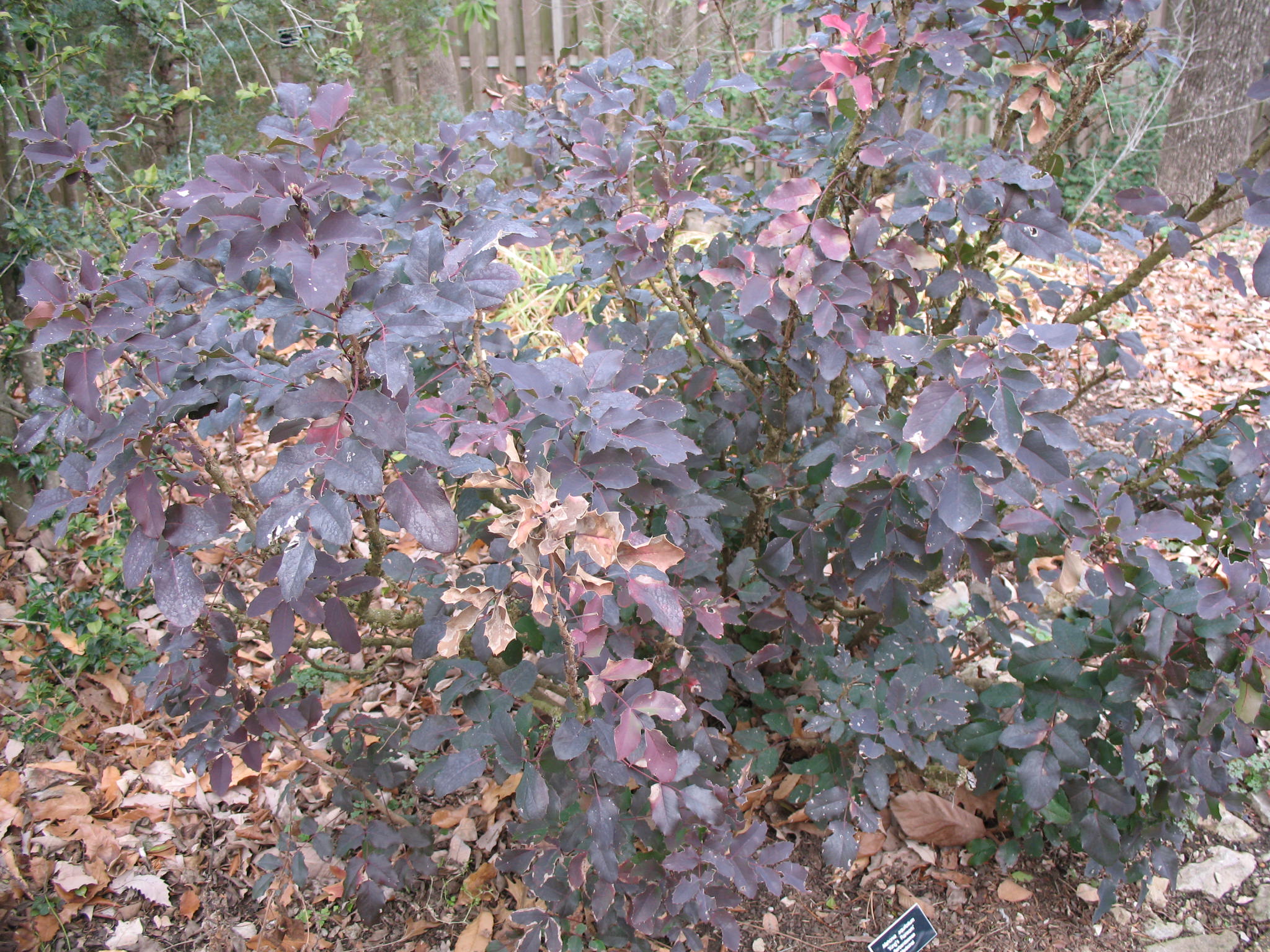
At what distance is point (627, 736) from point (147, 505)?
696 mm

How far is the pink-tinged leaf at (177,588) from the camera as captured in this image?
3.39 feet

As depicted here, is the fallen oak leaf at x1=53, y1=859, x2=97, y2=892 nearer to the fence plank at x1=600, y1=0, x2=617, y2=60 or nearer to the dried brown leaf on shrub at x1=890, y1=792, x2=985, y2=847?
the dried brown leaf on shrub at x1=890, y1=792, x2=985, y2=847

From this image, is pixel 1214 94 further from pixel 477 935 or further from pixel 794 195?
pixel 477 935

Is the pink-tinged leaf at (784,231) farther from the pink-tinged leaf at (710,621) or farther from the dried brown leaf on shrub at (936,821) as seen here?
the dried brown leaf on shrub at (936,821)

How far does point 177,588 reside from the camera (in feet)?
3.45

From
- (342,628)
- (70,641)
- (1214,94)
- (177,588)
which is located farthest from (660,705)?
(1214,94)

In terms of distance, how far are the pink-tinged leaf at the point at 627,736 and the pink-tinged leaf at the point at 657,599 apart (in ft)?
Answer: 0.59

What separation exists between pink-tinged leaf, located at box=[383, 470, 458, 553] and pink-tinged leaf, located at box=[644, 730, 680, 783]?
1.33ft

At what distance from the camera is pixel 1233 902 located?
1.83 m

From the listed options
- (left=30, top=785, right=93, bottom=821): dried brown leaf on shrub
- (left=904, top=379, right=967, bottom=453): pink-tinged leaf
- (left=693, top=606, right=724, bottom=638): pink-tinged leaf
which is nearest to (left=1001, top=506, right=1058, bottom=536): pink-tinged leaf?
(left=904, top=379, right=967, bottom=453): pink-tinged leaf

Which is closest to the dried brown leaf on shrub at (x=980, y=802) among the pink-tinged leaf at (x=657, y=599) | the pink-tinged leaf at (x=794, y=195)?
the pink-tinged leaf at (x=657, y=599)

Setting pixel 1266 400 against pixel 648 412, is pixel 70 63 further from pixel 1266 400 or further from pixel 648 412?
pixel 1266 400

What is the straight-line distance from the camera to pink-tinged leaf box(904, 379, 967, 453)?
3.79 ft

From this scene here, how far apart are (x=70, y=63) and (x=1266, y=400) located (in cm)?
353
